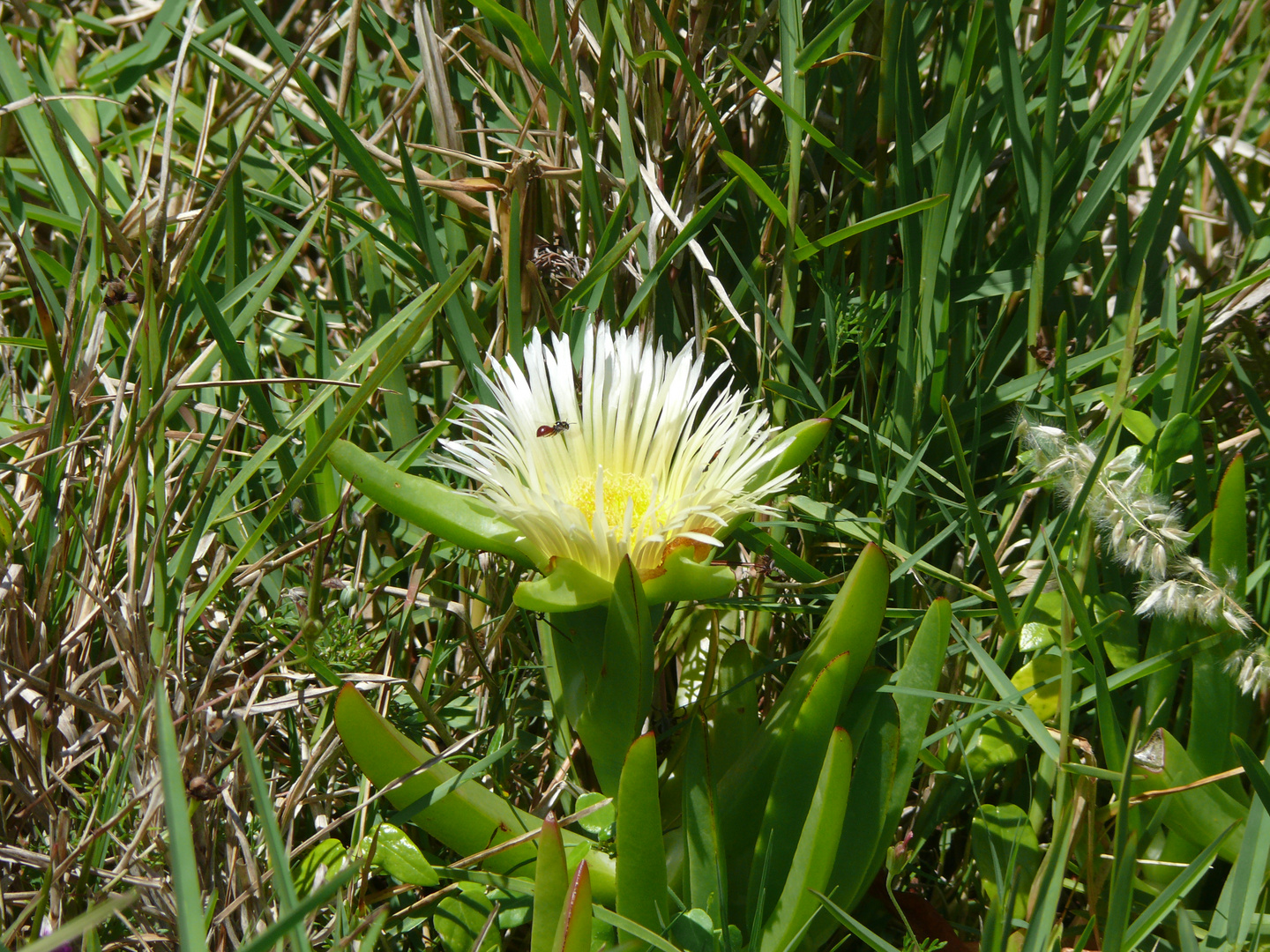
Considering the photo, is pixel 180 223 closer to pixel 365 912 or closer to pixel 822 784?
Answer: pixel 365 912

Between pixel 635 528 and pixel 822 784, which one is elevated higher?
pixel 635 528

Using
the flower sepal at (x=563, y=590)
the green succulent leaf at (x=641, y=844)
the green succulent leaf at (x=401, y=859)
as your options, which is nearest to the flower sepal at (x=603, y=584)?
the flower sepal at (x=563, y=590)

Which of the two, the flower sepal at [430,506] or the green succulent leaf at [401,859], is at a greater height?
the flower sepal at [430,506]

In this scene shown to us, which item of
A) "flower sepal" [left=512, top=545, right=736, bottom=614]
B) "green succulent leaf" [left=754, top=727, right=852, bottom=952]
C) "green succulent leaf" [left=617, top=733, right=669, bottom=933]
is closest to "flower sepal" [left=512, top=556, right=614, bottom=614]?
"flower sepal" [left=512, top=545, right=736, bottom=614]

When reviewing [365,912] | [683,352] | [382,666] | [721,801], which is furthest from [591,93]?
[365,912]

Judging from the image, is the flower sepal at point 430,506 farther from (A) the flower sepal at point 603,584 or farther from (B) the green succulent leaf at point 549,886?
(B) the green succulent leaf at point 549,886

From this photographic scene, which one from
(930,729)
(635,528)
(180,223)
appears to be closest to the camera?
(635,528)
